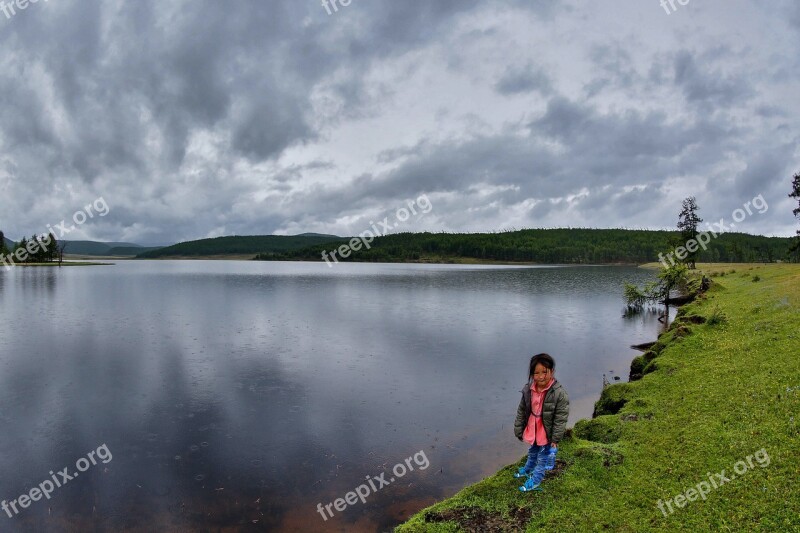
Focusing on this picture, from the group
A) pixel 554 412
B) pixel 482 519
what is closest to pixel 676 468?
pixel 554 412

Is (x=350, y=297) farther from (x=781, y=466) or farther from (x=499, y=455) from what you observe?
(x=781, y=466)

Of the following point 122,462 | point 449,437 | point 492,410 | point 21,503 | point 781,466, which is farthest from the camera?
point 492,410

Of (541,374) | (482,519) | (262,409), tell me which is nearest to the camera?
(482,519)

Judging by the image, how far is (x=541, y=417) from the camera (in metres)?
11.3

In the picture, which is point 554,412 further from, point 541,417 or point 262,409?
point 262,409

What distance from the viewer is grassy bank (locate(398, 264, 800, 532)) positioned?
9.46 m

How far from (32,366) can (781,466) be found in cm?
3644

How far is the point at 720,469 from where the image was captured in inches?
423

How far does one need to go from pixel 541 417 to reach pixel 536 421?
174mm

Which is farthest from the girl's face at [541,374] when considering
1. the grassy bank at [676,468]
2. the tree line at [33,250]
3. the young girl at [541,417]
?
the tree line at [33,250]

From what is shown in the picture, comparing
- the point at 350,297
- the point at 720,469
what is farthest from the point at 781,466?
the point at 350,297

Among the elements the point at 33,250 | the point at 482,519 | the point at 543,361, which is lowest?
the point at 482,519

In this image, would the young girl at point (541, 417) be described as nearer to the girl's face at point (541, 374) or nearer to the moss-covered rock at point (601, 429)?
the girl's face at point (541, 374)

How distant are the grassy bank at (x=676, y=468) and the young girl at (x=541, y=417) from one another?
0.38 metres
